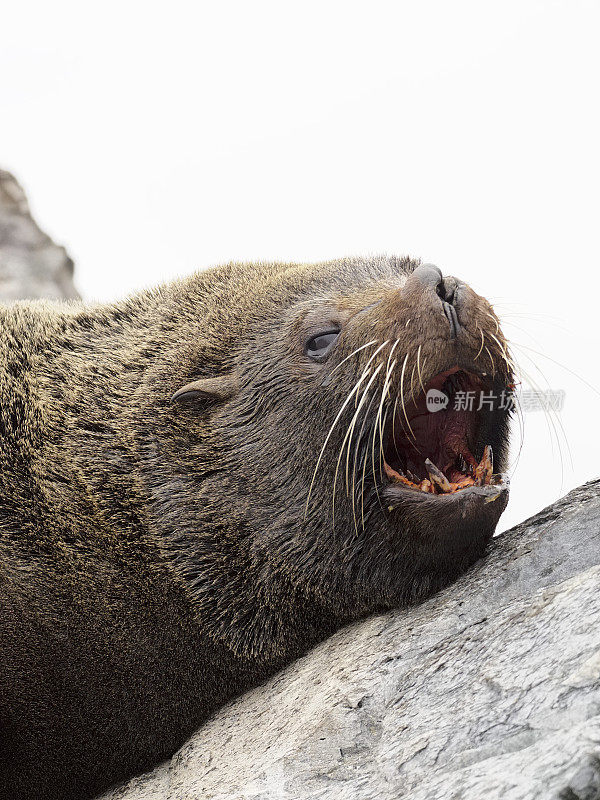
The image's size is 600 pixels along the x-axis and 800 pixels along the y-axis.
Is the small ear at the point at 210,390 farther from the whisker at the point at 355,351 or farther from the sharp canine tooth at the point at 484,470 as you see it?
the sharp canine tooth at the point at 484,470

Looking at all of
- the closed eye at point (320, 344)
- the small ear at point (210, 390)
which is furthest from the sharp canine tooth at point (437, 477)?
the small ear at point (210, 390)

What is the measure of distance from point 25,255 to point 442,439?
23.1ft

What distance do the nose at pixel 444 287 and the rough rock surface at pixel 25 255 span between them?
6568mm

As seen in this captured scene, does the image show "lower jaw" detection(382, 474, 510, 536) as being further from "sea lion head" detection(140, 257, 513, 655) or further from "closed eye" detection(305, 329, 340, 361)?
Result: "closed eye" detection(305, 329, 340, 361)

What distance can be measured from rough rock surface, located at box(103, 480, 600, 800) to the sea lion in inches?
7.3

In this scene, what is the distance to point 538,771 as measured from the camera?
257 cm

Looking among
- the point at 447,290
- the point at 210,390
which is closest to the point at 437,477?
the point at 447,290

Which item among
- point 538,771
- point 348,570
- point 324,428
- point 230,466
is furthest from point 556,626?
point 230,466

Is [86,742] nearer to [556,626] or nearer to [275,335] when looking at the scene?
[275,335]

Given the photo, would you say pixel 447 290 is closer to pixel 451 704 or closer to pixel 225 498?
pixel 225 498

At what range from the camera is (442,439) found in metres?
4.27

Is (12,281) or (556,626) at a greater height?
(12,281)

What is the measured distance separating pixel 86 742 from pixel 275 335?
232 cm

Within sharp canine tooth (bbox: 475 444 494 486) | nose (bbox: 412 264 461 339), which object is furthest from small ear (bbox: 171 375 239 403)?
sharp canine tooth (bbox: 475 444 494 486)
